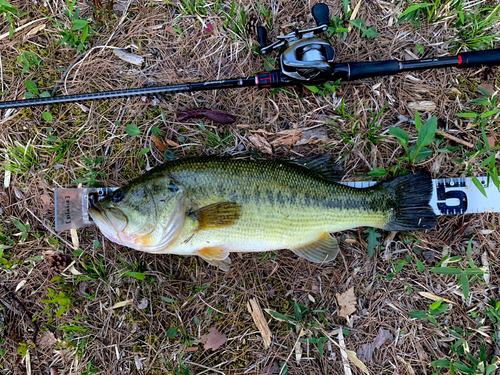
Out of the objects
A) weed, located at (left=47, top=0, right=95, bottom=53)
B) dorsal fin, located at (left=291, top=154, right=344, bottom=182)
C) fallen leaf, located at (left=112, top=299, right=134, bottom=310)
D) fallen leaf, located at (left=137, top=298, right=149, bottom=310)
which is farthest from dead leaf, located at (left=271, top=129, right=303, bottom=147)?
weed, located at (left=47, top=0, right=95, bottom=53)

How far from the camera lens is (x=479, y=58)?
122 inches

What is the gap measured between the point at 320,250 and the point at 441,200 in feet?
4.86

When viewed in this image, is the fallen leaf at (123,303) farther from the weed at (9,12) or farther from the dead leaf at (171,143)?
the weed at (9,12)

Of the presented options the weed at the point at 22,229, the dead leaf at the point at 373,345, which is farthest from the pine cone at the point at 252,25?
the dead leaf at the point at 373,345

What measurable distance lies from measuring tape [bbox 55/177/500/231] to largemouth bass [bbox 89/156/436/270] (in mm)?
283

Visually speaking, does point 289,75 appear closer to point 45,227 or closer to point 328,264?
point 328,264

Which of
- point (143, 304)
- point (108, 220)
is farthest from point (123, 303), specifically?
point (108, 220)

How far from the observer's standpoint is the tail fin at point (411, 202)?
3.12 metres

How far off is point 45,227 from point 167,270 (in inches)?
59.8

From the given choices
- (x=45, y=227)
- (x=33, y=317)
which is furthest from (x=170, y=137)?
(x=33, y=317)

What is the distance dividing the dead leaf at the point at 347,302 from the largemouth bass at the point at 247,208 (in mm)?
511

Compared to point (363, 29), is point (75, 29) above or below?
above

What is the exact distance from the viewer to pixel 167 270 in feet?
11.1

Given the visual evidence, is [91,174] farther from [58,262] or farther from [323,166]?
[323,166]
